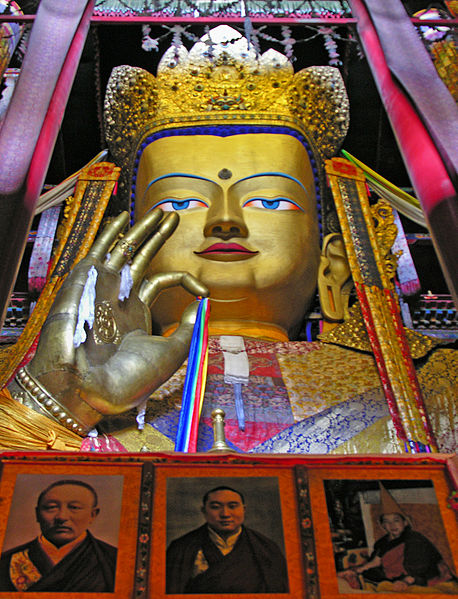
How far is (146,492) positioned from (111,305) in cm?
175

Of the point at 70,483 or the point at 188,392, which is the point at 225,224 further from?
the point at 70,483

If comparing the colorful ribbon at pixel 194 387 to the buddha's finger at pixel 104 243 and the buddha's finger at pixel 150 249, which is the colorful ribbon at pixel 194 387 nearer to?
the buddha's finger at pixel 150 249

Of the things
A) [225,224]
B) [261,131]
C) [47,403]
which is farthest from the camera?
[261,131]

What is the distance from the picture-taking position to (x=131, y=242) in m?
3.66

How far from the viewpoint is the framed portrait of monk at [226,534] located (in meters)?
1.77

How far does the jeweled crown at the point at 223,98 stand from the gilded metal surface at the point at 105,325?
1.93 meters

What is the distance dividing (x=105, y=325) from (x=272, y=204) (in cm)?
177

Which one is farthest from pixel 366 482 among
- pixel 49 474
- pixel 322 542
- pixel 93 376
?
pixel 93 376

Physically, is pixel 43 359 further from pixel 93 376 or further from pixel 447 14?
pixel 447 14

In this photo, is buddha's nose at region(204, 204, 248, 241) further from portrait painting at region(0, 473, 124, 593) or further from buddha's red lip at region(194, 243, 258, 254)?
portrait painting at region(0, 473, 124, 593)

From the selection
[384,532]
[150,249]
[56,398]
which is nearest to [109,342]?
[56,398]

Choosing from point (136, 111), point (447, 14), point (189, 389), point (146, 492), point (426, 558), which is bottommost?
point (426, 558)

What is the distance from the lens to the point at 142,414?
345 cm

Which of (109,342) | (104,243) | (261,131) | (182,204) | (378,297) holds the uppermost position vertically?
(261,131)
